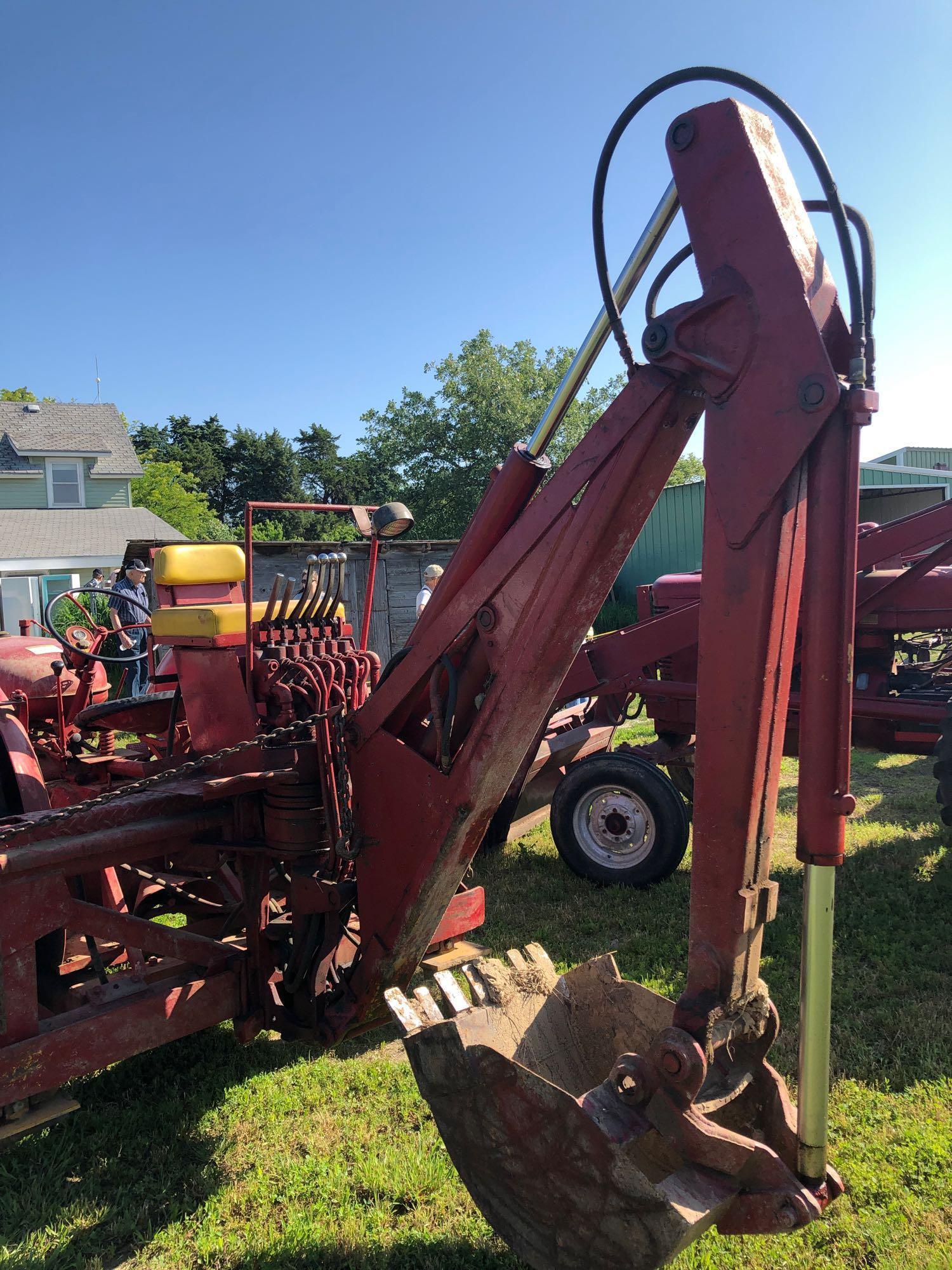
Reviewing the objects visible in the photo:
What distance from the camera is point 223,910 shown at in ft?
13.3

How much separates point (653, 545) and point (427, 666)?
2187cm

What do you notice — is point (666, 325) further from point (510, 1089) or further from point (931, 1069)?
point (931, 1069)

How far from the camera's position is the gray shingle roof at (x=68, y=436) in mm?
26312

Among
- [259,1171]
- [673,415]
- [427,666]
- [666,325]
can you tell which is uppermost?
[666,325]

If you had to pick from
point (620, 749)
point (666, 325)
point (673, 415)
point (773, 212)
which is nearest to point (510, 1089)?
point (673, 415)

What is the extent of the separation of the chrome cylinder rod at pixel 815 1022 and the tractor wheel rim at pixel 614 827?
137 inches

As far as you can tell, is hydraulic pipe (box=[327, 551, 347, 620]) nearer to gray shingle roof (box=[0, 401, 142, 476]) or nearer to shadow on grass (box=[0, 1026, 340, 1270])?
shadow on grass (box=[0, 1026, 340, 1270])

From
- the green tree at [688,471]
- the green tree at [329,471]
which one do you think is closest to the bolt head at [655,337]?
the green tree at [688,471]

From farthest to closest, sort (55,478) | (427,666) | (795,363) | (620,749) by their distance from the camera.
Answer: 1. (55,478)
2. (620,749)
3. (427,666)
4. (795,363)

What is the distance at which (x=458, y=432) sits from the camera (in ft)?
107

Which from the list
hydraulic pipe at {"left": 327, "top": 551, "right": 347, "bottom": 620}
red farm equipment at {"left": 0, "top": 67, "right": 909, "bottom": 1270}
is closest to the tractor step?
red farm equipment at {"left": 0, "top": 67, "right": 909, "bottom": 1270}

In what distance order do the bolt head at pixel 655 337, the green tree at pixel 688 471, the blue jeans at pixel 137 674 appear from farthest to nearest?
1. the green tree at pixel 688 471
2. the blue jeans at pixel 137 674
3. the bolt head at pixel 655 337

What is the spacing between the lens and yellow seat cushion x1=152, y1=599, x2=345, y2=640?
3.45 m

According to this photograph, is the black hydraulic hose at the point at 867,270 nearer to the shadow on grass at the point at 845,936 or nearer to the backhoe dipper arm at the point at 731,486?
the backhoe dipper arm at the point at 731,486
